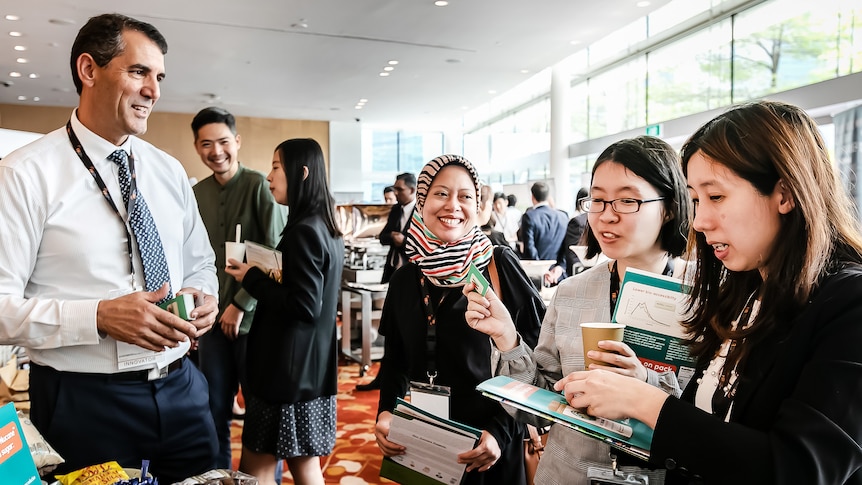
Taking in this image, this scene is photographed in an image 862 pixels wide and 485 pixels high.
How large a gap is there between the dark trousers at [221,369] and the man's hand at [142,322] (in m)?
1.47

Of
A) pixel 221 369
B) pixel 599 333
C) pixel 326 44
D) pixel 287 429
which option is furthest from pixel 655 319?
pixel 326 44

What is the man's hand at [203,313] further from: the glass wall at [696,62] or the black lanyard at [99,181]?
the glass wall at [696,62]

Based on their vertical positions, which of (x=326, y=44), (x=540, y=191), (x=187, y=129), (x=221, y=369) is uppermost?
(x=326, y=44)

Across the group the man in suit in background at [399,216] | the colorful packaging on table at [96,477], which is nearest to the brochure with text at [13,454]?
the colorful packaging on table at [96,477]

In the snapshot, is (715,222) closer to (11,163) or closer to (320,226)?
(11,163)

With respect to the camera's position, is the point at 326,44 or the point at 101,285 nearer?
the point at 101,285

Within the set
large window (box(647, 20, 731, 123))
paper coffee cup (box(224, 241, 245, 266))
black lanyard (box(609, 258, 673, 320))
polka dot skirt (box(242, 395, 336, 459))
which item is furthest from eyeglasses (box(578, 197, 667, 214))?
large window (box(647, 20, 731, 123))

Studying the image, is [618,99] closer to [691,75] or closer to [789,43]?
[691,75]

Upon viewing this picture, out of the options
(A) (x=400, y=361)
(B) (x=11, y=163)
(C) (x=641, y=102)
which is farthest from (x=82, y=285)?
(C) (x=641, y=102)

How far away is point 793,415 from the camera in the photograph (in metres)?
0.81

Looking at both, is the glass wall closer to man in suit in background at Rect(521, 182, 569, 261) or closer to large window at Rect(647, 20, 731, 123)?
large window at Rect(647, 20, 731, 123)

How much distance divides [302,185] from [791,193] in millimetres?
2001

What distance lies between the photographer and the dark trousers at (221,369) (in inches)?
110

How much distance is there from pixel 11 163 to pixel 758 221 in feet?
5.53
